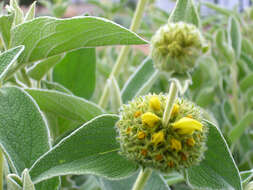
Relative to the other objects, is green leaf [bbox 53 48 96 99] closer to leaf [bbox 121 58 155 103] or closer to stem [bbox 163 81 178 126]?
leaf [bbox 121 58 155 103]

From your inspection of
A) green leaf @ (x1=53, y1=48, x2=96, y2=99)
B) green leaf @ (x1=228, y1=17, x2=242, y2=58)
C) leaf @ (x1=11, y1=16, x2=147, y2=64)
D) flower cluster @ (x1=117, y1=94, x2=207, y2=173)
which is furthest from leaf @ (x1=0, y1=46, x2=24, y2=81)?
green leaf @ (x1=228, y1=17, x2=242, y2=58)

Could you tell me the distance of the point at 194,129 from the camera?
1.22ft

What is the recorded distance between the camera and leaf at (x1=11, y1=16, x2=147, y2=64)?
411 millimetres

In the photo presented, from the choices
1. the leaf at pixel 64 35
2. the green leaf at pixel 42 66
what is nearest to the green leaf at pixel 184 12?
the leaf at pixel 64 35

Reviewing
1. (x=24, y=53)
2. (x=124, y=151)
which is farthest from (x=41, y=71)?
(x=124, y=151)

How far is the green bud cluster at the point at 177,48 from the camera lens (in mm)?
310

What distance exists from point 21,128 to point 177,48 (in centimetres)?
23

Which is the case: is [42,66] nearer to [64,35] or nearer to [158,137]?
[64,35]

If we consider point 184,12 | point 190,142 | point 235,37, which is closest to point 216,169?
point 190,142

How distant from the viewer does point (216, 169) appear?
0.46m

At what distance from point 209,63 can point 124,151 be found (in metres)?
0.76

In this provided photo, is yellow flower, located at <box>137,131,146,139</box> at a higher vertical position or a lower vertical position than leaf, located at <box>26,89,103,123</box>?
higher

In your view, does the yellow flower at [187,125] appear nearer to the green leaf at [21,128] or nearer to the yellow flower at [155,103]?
the yellow flower at [155,103]

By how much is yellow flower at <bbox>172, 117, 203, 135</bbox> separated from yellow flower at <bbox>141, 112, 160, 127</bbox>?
21 millimetres
